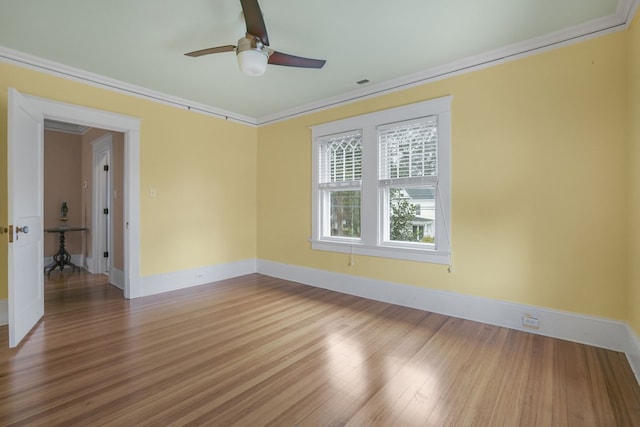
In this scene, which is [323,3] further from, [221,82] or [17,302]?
[17,302]

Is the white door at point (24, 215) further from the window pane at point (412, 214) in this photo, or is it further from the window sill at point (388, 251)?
the window pane at point (412, 214)


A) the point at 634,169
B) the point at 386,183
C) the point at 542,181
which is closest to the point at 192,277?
the point at 386,183

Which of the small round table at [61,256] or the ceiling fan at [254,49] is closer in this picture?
the ceiling fan at [254,49]

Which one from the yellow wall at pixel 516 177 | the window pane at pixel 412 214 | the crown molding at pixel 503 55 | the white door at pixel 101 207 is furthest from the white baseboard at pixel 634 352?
the white door at pixel 101 207

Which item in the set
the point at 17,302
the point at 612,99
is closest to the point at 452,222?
the point at 612,99

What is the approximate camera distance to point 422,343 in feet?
8.57

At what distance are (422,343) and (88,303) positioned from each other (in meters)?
3.89

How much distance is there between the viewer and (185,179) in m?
4.37

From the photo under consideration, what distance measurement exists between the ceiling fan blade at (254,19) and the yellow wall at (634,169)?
2.72m

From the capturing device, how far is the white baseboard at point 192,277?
4014 millimetres

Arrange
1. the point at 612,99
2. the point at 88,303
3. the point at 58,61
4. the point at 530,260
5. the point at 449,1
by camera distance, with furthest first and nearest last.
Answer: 1. the point at 88,303
2. the point at 58,61
3. the point at 530,260
4. the point at 612,99
5. the point at 449,1

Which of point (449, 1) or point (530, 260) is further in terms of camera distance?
point (530, 260)

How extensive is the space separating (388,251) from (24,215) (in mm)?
3721

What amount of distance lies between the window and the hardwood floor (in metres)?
0.93
